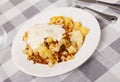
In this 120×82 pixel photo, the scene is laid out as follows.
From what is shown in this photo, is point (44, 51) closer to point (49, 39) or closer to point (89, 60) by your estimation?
point (49, 39)

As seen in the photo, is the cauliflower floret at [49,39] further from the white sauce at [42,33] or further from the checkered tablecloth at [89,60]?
the checkered tablecloth at [89,60]

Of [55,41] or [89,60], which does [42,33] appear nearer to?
[55,41]

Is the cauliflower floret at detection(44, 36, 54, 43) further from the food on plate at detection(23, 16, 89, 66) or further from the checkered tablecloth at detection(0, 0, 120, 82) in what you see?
the checkered tablecloth at detection(0, 0, 120, 82)

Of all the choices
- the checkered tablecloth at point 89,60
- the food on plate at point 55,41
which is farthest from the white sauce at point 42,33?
the checkered tablecloth at point 89,60

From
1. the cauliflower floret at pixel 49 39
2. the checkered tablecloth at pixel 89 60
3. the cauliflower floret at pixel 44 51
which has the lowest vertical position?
the checkered tablecloth at pixel 89 60

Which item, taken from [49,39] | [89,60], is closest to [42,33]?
[49,39]

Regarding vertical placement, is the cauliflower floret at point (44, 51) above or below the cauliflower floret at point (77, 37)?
above

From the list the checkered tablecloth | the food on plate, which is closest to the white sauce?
the food on plate

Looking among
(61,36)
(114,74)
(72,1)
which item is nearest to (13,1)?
(72,1)
